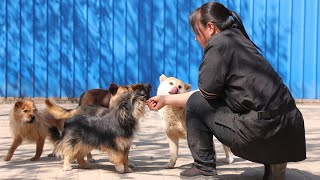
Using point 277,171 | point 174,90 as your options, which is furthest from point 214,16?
point 277,171

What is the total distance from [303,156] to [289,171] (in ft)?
3.12

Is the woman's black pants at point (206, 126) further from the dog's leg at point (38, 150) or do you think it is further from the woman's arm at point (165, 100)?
the dog's leg at point (38, 150)

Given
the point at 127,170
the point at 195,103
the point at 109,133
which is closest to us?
the point at 195,103

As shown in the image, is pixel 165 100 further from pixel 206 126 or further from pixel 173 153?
pixel 173 153

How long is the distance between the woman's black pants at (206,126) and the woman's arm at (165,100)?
0.66 ft

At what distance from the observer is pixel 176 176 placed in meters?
5.25

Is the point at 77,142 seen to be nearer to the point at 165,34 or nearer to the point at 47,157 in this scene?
the point at 47,157

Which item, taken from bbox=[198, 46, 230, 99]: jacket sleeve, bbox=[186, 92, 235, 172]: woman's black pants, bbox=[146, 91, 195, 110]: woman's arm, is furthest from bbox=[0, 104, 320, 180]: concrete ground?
bbox=[198, 46, 230, 99]: jacket sleeve

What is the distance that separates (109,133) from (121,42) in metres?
6.04

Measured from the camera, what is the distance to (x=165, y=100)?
4809mm

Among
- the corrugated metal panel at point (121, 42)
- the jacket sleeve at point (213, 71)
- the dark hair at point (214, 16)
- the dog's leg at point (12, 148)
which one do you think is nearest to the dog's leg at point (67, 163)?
the dog's leg at point (12, 148)

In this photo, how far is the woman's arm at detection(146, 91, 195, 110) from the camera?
188 inches

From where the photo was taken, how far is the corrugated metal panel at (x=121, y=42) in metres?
11.1

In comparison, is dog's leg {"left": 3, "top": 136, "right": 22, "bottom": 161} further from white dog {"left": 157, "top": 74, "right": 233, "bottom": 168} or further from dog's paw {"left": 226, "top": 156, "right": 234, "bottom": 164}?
dog's paw {"left": 226, "top": 156, "right": 234, "bottom": 164}
